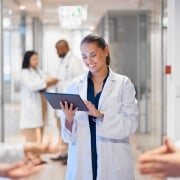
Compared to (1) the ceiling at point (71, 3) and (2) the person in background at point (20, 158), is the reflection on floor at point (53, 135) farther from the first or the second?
(2) the person in background at point (20, 158)

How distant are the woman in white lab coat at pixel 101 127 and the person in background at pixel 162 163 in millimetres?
1315

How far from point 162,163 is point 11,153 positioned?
773 millimetres

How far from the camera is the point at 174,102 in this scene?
4.38 meters

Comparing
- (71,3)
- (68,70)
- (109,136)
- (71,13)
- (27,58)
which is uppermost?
(71,3)

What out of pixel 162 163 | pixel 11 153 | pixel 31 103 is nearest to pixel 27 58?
pixel 31 103

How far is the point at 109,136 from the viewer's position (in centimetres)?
285

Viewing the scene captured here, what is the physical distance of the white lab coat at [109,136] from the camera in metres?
2.86

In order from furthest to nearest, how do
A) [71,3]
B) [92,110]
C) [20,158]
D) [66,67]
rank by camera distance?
[71,3] < [66,67] < [92,110] < [20,158]

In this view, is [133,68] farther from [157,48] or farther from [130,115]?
[130,115]

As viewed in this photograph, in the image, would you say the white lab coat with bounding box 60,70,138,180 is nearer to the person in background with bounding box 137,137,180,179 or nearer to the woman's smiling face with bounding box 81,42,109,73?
the woman's smiling face with bounding box 81,42,109,73

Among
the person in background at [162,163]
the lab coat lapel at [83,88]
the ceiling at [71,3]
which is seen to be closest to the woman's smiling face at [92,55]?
the lab coat lapel at [83,88]

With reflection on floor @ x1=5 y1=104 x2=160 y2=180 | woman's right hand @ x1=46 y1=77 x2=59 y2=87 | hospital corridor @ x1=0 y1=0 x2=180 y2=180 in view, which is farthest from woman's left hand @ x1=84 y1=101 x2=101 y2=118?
woman's right hand @ x1=46 y1=77 x2=59 y2=87

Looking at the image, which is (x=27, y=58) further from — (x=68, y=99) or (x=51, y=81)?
(x=68, y=99)

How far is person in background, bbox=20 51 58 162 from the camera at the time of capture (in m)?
5.82
